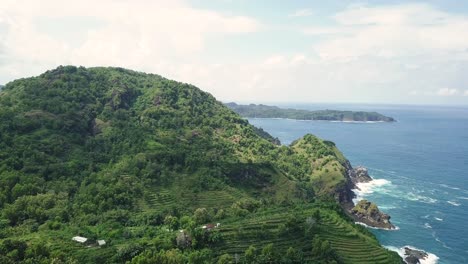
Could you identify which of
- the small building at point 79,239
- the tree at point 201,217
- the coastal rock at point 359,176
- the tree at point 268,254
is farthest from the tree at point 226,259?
the coastal rock at point 359,176

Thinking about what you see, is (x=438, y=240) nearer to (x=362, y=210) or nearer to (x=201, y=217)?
(x=362, y=210)

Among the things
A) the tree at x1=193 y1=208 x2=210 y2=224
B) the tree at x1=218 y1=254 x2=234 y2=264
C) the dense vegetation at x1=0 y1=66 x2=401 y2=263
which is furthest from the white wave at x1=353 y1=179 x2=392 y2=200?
the tree at x1=218 y1=254 x2=234 y2=264

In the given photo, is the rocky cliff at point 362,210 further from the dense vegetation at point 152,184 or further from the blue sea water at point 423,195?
the blue sea water at point 423,195

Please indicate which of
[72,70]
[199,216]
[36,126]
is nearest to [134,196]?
[199,216]

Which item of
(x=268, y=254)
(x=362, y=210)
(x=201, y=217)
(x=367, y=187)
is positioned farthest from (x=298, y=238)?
(x=367, y=187)

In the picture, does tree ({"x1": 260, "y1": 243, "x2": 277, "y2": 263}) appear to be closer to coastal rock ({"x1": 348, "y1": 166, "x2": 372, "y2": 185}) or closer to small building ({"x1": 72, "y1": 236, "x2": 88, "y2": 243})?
small building ({"x1": 72, "y1": 236, "x2": 88, "y2": 243})
